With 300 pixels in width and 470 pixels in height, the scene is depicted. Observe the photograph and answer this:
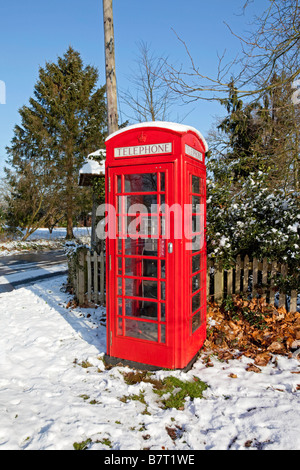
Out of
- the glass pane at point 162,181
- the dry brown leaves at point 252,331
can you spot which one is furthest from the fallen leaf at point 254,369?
the glass pane at point 162,181

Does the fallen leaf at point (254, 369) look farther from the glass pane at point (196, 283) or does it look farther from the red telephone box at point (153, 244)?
the glass pane at point (196, 283)

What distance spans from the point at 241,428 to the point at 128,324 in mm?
1679

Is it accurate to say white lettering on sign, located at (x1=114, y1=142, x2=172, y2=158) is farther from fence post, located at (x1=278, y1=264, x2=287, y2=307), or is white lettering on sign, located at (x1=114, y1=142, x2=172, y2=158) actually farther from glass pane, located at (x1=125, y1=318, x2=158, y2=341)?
fence post, located at (x1=278, y1=264, x2=287, y2=307)

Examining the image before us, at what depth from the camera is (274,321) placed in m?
4.73

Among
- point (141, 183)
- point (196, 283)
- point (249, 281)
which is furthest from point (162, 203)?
point (249, 281)

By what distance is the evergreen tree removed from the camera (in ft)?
74.9

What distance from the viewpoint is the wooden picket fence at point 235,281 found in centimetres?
505

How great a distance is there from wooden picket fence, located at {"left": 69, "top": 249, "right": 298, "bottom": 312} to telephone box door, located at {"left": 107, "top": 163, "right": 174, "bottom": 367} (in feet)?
6.94

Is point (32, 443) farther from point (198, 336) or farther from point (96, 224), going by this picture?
point (96, 224)

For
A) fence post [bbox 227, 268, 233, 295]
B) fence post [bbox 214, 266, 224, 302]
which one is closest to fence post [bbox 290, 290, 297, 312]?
fence post [bbox 227, 268, 233, 295]

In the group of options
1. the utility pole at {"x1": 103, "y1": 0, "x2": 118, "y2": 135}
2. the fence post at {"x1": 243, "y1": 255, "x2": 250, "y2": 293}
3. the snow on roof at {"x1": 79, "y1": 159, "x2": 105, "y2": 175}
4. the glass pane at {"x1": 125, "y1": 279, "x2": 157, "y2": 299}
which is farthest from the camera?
the snow on roof at {"x1": 79, "y1": 159, "x2": 105, "y2": 175}

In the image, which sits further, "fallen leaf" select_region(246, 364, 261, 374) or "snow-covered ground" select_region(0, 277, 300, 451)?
"fallen leaf" select_region(246, 364, 261, 374)

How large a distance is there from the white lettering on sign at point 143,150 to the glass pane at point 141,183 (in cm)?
25
